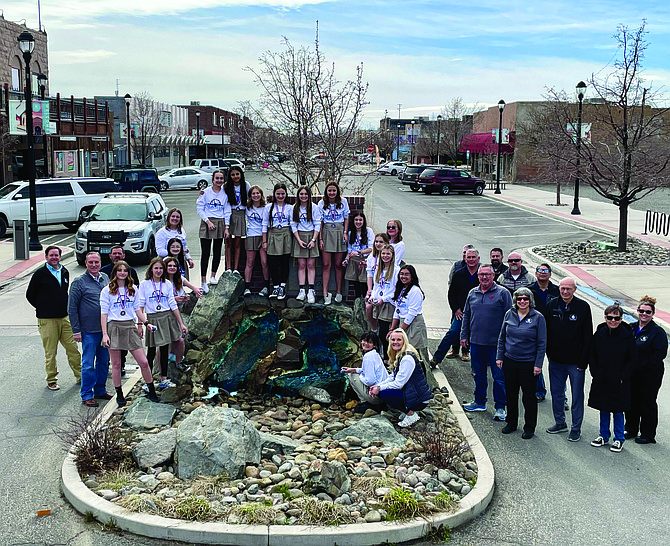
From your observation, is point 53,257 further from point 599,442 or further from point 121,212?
point 121,212

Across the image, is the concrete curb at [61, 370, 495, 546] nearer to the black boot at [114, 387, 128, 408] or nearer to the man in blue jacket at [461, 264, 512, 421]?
the black boot at [114, 387, 128, 408]

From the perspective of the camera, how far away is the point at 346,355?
1112 cm

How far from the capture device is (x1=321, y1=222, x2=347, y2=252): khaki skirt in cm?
1141

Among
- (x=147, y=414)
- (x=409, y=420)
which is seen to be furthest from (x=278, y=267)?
(x=409, y=420)

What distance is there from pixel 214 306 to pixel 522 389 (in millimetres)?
4643

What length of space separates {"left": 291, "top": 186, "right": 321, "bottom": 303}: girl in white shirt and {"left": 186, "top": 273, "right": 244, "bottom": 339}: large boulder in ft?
3.12

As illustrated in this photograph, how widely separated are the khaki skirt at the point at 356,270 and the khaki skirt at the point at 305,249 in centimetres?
52

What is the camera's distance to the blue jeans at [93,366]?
31.7 ft

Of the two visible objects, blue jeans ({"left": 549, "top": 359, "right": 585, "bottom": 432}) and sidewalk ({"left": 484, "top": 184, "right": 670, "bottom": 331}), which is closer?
blue jeans ({"left": 549, "top": 359, "right": 585, "bottom": 432})

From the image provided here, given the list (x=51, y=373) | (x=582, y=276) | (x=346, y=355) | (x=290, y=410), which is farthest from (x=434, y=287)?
(x=51, y=373)

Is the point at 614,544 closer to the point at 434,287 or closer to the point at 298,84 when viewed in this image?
the point at 434,287

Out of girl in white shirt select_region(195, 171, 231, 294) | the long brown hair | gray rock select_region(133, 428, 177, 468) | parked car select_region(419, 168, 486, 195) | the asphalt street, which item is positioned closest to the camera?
the asphalt street

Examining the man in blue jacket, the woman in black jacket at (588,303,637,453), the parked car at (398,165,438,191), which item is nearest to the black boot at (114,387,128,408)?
the man in blue jacket

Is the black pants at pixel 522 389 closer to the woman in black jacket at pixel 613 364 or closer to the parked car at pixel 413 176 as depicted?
the woman in black jacket at pixel 613 364
